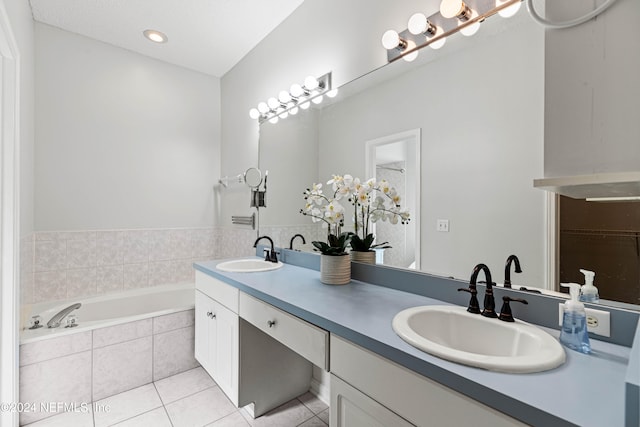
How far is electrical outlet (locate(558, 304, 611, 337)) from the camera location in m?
0.84

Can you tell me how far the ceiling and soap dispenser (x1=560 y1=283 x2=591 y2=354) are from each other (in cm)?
231

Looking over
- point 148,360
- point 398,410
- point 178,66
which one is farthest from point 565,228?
point 178,66

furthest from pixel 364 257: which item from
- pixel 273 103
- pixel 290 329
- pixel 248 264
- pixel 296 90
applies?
pixel 273 103

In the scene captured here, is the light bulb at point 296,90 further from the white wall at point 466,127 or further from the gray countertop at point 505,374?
the gray countertop at point 505,374

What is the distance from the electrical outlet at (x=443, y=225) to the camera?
1.27 metres

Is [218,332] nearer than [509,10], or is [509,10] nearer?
[509,10]

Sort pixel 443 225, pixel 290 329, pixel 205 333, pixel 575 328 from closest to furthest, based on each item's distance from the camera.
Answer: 1. pixel 575 328
2. pixel 290 329
3. pixel 443 225
4. pixel 205 333

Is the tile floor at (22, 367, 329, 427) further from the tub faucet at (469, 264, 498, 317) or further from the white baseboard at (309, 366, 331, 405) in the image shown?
the tub faucet at (469, 264, 498, 317)

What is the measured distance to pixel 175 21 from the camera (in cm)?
222

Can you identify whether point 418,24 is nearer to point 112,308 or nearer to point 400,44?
point 400,44

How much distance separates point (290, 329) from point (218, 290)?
73 centimetres

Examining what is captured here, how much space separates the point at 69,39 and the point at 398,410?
3.31 metres

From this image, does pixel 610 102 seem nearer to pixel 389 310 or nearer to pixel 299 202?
pixel 389 310

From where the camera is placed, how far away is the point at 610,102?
0.71 meters
